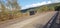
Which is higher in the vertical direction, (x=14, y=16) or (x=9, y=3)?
(x=9, y=3)

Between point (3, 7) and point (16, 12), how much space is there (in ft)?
12.5

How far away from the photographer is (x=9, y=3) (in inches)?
591

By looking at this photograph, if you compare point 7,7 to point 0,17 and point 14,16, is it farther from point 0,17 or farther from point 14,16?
point 14,16

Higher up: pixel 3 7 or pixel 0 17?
pixel 3 7

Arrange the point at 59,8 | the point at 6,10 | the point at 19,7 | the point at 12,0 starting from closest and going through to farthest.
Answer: the point at 6,10 → the point at 12,0 → the point at 19,7 → the point at 59,8

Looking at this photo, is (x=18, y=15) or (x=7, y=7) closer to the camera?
(x=7, y=7)

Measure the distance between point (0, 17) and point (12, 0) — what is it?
3096mm

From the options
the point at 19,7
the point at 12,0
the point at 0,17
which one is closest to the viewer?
the point at 0,17

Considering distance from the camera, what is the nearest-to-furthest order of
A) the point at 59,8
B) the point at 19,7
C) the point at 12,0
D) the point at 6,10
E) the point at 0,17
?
the point at 0,17, the point at 6,10, the point at 12,0, the point at 19,7, the point at 59,8

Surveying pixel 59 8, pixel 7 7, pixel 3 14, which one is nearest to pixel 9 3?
pixel 7 7

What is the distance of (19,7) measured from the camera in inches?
667

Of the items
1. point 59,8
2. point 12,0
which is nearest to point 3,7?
point 12,0

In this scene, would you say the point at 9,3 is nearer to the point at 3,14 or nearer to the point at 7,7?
the point at 7,7

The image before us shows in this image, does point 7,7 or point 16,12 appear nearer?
point 7,7
